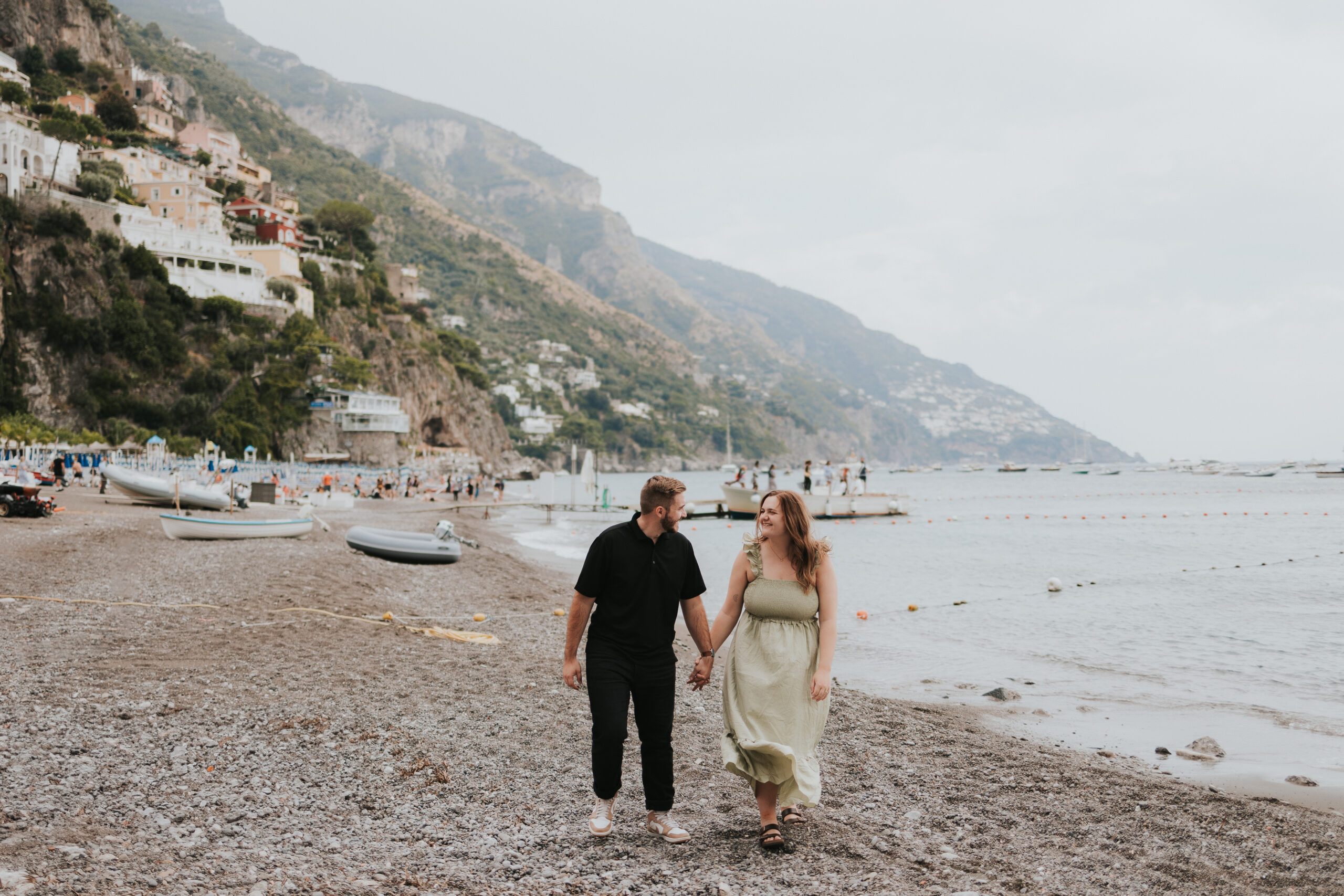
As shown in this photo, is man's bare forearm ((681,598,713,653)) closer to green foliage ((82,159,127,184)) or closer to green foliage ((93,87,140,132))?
green foliage ((82,159,127,184))

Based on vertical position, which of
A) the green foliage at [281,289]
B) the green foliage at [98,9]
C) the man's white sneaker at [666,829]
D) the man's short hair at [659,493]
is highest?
the green foliage at [98,9]

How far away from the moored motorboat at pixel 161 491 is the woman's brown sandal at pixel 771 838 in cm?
2370

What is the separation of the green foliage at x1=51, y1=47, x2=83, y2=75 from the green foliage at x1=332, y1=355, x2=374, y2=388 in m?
36.6

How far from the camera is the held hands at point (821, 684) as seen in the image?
12.1 ft

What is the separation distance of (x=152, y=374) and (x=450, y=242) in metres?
121

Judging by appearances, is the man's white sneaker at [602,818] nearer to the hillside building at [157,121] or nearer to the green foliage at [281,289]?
the green foliage at [281,289]

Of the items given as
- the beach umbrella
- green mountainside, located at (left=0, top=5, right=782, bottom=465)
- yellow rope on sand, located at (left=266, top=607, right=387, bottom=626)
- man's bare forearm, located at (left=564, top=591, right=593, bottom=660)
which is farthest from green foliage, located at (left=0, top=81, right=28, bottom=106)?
man's bare forearm, located at (left=564, top=591, right=593, bottom=660)

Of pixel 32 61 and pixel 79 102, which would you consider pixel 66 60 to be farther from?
pixel 79 102

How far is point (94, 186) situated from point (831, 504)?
4940 centimetres

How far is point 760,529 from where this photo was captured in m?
3.74

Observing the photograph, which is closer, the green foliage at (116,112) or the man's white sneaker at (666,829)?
the man's white sneaker at (666,829)

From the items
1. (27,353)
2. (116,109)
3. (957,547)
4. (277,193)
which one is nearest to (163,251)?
(27,353)

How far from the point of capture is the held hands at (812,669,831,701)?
12.1 ft

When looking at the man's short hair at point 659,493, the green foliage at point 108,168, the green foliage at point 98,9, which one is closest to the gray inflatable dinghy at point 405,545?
the man's short hair at point 659,493
